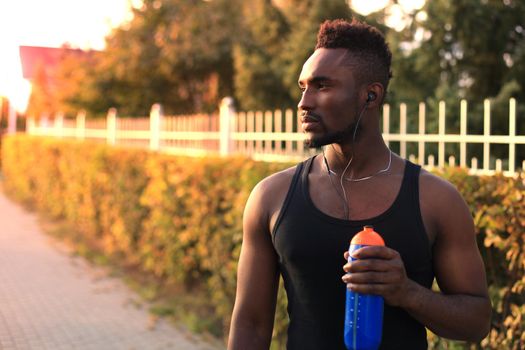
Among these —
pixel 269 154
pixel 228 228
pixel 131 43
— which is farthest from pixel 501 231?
pixel 131 43

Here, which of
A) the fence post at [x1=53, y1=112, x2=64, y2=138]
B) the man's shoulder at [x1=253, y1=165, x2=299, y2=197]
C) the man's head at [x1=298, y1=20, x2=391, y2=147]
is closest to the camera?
the man's head at [x1=298, y1=20, x2=391, y2=147]

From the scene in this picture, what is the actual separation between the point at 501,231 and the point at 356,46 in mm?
2135

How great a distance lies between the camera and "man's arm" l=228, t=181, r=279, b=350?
83.7 inches

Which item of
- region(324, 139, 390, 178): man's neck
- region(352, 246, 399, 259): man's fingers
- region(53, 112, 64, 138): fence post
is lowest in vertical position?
region(352, 246, 399, 259): man's fingers

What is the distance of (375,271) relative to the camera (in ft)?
5.69

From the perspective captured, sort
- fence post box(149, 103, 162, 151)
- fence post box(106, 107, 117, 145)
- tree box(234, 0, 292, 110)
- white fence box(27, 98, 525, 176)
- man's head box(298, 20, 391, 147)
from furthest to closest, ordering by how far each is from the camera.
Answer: tree box(234, 0, 292, 110), fence post box(106, 107, 117, 145), fence post box(149, 103, 162, 151), white fence box(27, 98, 525, 176), man's head box(298, 20, 391, 147)

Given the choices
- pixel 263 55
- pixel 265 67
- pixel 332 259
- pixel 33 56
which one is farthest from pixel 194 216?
pixel 33 56

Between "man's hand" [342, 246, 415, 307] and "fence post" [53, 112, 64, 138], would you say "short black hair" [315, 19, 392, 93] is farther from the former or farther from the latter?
"fence post" [53, 112, 64, 138]

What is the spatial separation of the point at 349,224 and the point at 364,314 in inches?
11.2

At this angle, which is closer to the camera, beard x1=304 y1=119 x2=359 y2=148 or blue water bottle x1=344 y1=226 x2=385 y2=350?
blue water bottle x1=344 y1=226 x2=385 y2=350

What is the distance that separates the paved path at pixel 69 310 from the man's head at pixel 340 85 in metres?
4.47

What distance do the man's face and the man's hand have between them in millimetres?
402

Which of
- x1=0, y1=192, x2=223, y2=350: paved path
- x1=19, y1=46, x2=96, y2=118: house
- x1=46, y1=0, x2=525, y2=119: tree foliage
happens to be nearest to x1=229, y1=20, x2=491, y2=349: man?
x1=0, y1=192, x2=223, y2=350: paved path

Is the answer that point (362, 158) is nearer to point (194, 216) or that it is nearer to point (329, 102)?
point (329, 102)
